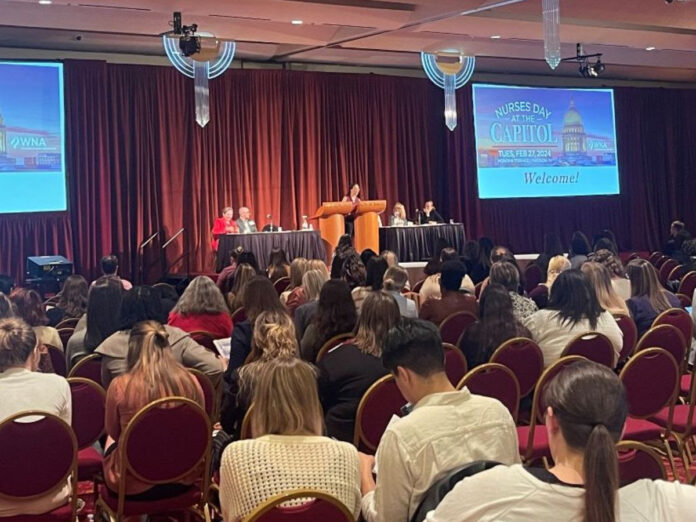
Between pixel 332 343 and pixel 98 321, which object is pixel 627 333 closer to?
pixel 332 343

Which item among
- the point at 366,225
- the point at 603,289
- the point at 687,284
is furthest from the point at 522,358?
the point at 366,225

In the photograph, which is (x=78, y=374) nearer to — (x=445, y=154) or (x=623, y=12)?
(x=623, y=12)

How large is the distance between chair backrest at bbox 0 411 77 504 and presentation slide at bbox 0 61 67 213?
9.43 meters

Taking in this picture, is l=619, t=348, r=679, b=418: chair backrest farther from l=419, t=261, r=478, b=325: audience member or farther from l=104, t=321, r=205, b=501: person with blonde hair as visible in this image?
l=104, t=321, r=205, b=501: person with blonde hair

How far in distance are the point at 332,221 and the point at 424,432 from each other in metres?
10.8

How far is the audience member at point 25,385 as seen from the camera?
338cm

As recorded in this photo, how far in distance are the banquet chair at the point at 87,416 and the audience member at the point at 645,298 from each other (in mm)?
3485

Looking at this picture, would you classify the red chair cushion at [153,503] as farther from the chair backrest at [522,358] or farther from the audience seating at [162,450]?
the chair backrest at [522,358]

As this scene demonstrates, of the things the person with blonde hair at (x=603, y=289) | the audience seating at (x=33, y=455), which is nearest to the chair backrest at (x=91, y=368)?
the audience seating at (x=33, y=455)

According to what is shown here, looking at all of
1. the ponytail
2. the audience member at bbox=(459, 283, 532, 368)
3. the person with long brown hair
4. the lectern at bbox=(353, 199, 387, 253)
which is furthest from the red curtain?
the ponytail

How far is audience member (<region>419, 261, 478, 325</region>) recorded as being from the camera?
577cm

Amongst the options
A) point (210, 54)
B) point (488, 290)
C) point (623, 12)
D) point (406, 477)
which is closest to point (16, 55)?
point (210, 54)

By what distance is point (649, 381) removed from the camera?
407 cm

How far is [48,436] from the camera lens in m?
3.17
